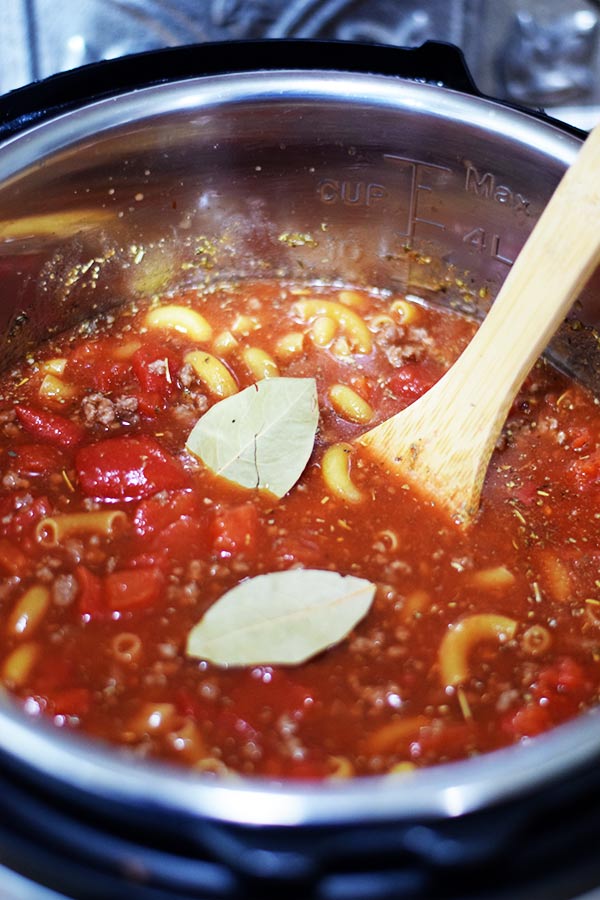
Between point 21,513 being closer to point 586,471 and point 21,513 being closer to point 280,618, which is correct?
point 280,618

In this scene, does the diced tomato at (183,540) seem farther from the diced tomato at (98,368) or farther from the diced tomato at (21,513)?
the diced tomato at (98,368)

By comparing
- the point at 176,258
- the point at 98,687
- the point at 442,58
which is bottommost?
the point at 98,687

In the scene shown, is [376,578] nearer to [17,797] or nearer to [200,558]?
[200,558]

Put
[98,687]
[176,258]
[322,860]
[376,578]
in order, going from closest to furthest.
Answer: [322,860] < [98,687] < [376,578] < [176,258]

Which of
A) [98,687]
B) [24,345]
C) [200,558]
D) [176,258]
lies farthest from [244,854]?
[176,258]

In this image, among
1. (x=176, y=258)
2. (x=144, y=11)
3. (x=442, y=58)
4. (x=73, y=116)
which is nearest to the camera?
(x=73, y=116)

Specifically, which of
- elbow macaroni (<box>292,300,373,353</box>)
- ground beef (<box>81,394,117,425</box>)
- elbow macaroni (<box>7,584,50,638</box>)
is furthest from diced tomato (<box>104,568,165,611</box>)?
elbow macaroni (<box>292,300,373,353</box>)

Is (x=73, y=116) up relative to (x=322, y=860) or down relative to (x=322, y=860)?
up

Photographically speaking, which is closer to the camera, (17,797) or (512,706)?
(17,797)
